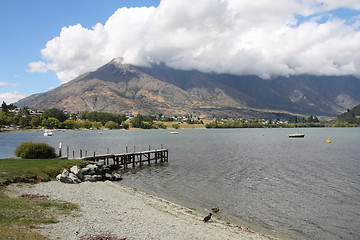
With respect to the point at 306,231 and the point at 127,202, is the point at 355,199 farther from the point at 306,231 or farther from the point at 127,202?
the point at 127,202

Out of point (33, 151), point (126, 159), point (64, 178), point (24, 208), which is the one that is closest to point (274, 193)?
point (64, 178)

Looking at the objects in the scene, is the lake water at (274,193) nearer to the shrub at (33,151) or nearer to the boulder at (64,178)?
the boulder at (64,178)

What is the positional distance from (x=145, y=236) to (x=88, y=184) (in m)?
18.6

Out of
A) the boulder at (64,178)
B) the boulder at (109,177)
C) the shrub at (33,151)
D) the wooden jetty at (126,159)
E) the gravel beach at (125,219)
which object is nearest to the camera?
the gravel beach at (125,219)

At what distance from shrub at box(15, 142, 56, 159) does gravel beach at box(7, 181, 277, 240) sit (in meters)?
13.8

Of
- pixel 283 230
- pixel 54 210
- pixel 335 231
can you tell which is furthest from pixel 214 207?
pixel 54 210

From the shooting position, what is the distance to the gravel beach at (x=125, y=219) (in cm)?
1606

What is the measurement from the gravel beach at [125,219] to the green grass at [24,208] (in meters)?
0.82

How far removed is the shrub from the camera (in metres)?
39.8

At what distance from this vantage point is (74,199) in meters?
23.8

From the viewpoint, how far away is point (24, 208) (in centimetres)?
1748

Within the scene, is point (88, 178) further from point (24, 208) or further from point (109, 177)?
point (24, 208)

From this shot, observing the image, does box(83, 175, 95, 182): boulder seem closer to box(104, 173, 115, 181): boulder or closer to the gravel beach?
the gravel beach

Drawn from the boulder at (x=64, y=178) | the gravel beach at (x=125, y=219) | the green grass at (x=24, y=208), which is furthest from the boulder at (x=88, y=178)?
the gravel beach at (x=125, y=219)
